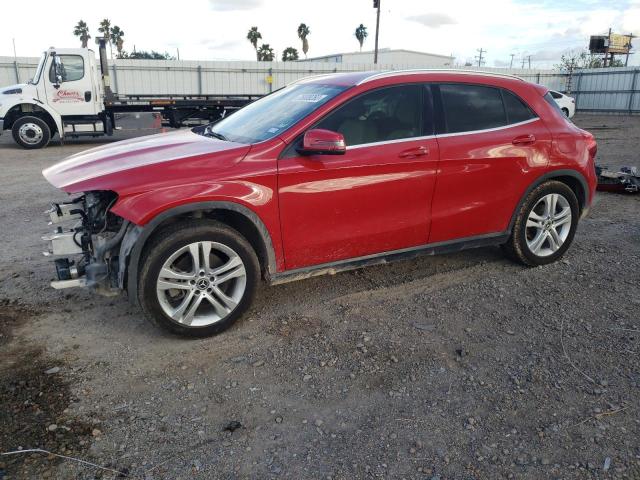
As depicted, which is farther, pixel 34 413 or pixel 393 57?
pixel 393 57

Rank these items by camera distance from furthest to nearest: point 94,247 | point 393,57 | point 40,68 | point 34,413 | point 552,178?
point 393,57
point 40,68
point 552,178
point 94,247
point 34,413

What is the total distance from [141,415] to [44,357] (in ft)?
3.29

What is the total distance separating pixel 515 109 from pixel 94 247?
11.9 feet

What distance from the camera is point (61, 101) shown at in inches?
571

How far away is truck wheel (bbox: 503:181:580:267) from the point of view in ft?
15.9

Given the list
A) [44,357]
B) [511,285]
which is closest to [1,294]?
[44,357]

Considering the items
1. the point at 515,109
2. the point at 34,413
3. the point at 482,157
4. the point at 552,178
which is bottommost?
the point at 34,413

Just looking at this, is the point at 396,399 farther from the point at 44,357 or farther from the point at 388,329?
the point at 44,357

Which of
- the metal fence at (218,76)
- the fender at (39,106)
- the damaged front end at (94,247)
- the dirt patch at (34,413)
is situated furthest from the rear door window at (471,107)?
the metal fence at (218,76)

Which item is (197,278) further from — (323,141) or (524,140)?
(524,140)

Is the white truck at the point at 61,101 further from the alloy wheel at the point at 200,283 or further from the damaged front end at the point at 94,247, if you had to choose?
the alloy wheel at the point at 200,283

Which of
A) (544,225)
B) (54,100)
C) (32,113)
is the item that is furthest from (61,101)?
(544,225)

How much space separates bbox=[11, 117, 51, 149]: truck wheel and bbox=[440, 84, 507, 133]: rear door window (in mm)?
13242

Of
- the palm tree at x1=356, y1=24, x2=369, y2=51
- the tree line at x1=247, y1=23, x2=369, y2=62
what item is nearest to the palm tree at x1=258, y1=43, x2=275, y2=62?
the tree line at x1=247, y1=23, x2=369, y2=62
